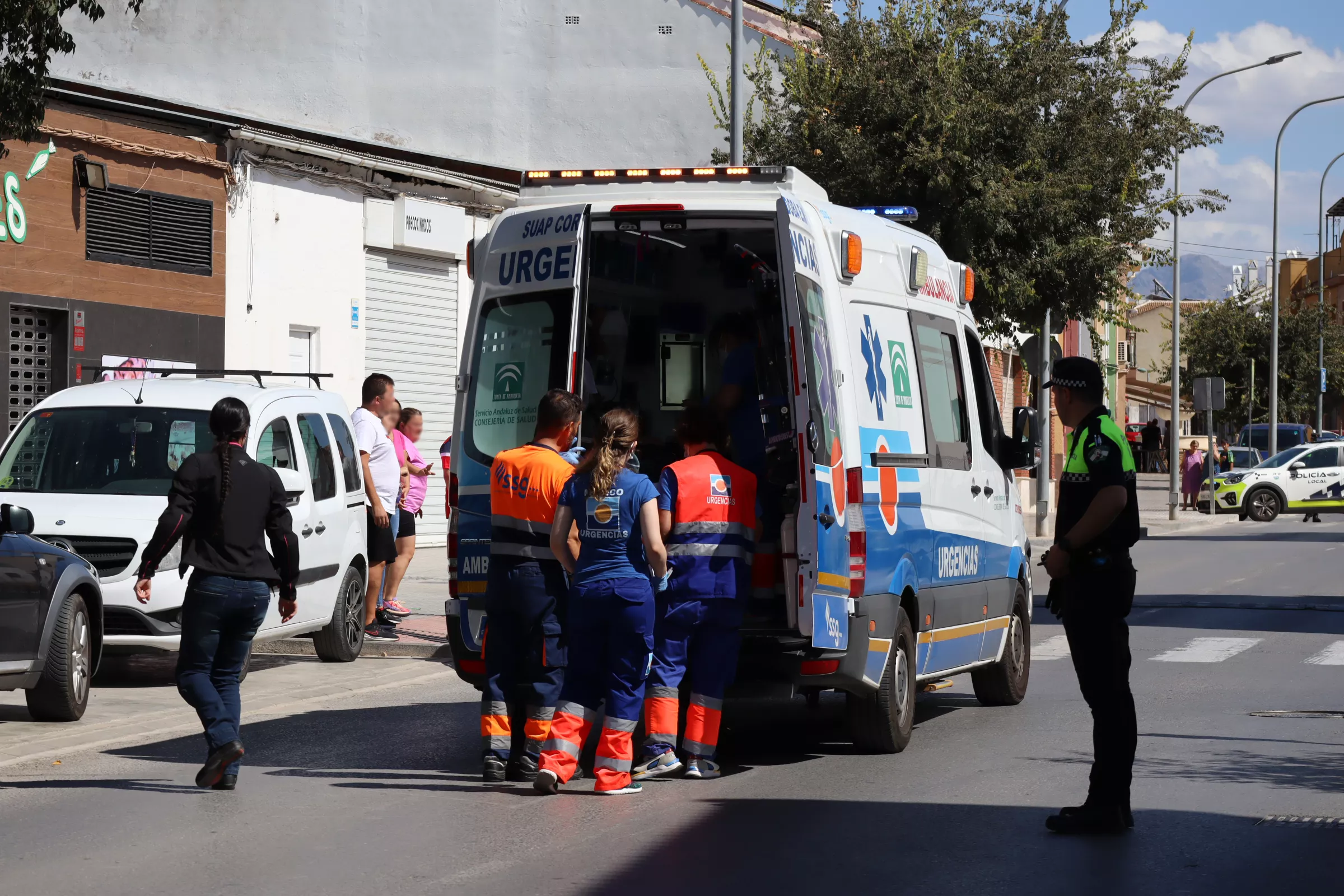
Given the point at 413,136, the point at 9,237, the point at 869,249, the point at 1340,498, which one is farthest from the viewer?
the point at 1340,498

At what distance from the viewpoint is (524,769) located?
8.68 m

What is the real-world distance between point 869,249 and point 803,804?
10.0ft

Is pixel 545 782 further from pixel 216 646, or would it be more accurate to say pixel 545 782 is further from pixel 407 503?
pixel 407 503

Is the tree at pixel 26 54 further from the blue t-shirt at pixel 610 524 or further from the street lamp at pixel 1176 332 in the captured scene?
the street lamp at pixel 1176 332

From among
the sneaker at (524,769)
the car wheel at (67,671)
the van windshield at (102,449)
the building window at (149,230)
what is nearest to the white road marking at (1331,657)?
the sneaker at (524,769)

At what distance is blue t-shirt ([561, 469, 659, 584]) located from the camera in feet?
26.9

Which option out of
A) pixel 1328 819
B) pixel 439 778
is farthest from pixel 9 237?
pixel 1328 819

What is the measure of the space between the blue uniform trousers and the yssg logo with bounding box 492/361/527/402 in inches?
46.5

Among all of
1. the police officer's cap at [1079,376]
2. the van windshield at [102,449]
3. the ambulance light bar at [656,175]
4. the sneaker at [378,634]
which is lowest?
the sneaker at [378,634]

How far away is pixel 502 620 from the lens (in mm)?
8594

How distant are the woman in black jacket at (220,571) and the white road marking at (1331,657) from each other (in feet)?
28.9

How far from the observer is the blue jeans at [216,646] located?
8.29m

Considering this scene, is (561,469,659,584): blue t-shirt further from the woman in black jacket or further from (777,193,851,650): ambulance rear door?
the woman in black jacket

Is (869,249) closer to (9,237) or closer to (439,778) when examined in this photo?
(439,778)
